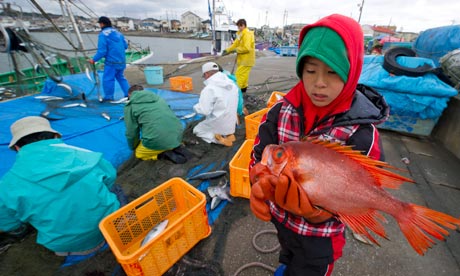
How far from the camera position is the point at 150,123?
11.4 feet

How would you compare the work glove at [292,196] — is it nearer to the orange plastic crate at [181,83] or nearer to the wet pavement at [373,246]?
the wet pavement at [373,246]

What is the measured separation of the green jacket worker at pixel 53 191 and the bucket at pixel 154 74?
24.5 ft

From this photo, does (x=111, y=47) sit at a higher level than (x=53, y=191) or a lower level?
higher

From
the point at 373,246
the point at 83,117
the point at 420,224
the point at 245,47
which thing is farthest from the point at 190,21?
the point at 420,224

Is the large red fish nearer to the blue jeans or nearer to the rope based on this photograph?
the rope

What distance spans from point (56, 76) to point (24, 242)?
6.26m

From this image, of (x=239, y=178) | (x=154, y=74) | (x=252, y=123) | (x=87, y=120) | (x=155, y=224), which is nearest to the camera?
(x=155, y=224)

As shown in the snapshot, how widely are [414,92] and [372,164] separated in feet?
14.4

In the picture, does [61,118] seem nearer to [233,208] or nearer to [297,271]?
[233,208]

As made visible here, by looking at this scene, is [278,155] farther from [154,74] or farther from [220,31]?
[220,31]

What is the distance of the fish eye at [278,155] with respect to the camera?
3.09 ft

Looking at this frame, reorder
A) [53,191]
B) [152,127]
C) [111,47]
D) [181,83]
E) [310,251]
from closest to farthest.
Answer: [310,251]
[53,191]
[152,127]
[111,47]
[181,83]

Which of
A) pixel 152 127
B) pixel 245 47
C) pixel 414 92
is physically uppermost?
pixel 245 47

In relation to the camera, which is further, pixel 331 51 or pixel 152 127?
pixel 152 127
